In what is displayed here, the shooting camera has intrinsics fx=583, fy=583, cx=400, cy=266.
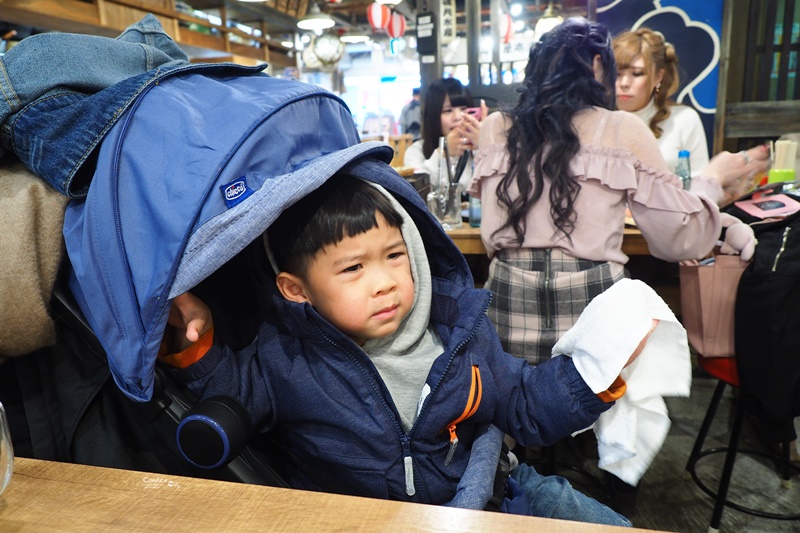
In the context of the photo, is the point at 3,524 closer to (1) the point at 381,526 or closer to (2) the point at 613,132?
(1) the point at 381,526

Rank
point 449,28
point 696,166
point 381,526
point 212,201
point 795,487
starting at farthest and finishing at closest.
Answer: point 449,28
point 696,166
point 795,487
point 212,201
point 381,526

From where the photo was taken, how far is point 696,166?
11.8 ft

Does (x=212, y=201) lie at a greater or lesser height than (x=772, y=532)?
greater

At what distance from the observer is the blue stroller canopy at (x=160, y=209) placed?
0.89 meters

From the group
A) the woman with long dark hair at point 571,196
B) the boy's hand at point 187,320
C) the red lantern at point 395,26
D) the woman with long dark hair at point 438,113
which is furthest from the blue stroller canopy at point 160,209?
the red lantern at point 395,26

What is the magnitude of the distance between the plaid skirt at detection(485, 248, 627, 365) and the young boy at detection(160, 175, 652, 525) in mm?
844

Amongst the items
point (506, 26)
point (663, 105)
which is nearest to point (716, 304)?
point (663, 105)

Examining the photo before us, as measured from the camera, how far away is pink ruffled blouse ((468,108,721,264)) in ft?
6.35

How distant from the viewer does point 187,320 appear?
1.05 m

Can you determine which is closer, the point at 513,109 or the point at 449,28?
the point at 513,109

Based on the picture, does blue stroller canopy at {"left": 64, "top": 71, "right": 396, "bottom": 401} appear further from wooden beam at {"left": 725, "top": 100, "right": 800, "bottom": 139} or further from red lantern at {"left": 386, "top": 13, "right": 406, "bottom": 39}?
red lantern at {"left": 386, "top": 13, "right": 406, "bottom": 39}

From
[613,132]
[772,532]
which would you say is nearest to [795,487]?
[772,532]

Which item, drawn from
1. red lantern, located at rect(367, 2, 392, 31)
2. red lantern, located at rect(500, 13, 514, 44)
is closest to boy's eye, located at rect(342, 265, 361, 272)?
red lantern, located at rect(367, 2, 392, 31)

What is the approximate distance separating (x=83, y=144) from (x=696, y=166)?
11.8 ft
